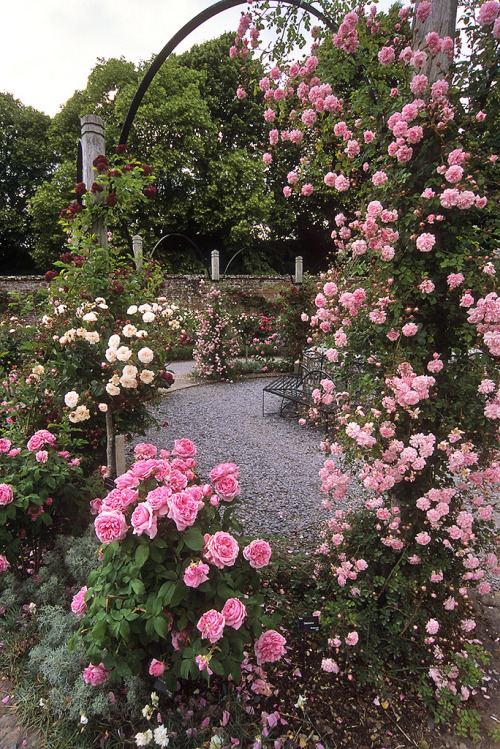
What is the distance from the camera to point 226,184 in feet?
52.1

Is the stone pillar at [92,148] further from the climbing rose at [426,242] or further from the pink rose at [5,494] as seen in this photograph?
the climbing rose at [426,242]

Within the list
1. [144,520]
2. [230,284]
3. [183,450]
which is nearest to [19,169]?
[230,284]

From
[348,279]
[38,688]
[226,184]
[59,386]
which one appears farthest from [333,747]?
[226,184]

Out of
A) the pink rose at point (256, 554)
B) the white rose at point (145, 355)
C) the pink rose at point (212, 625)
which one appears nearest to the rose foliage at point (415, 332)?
the pink rose at point (256, 554)

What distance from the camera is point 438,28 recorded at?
5.60 feet

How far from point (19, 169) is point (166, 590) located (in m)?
21.5

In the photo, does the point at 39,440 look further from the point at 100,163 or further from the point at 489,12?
the point at 489,12

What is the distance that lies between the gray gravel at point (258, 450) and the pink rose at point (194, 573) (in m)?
1.00

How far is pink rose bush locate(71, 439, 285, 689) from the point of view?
1.32 m

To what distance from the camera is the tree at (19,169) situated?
17.0m

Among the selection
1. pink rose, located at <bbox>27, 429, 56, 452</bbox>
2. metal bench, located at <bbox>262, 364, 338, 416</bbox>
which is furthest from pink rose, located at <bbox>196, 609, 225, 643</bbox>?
metal bench, located at <bbox>262, 364, 338, 416</bbox>

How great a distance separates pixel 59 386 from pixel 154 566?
1.73 metres

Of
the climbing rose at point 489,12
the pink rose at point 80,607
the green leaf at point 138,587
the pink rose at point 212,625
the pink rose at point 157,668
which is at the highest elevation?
the climbing rose at point 489,12

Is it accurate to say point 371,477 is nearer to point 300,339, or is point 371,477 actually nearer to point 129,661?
point 129,661
